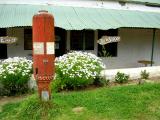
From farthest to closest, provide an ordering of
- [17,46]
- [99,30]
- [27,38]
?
[99,30] < [27,38] < [17,46]

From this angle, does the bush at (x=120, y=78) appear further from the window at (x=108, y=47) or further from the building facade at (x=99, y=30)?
the window at (x=108, y=47)

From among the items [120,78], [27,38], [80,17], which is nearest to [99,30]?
[80,17]

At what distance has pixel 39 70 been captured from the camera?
22.6 ft

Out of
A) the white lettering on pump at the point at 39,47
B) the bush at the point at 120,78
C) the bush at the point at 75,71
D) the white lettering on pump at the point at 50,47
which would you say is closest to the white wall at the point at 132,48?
the bush at the point at 120,78

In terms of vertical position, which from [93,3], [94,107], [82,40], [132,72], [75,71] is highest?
[93,3]

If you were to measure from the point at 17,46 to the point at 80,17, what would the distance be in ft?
9.36

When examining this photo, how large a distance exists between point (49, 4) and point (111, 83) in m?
4.81

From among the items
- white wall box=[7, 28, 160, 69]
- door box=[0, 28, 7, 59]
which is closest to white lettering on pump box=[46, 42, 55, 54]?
door box=[0, 28, 7, 59]

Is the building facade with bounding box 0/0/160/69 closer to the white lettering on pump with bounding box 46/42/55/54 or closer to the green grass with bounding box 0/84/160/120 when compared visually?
the green grass with bounding box 0/84/160/120

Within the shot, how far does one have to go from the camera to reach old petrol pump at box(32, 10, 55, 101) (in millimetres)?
6836

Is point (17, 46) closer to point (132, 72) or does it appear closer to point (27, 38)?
point (27, 38)

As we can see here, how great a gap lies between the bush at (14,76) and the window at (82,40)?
5.27m

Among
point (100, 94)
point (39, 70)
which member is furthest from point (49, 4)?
point (39, 70)

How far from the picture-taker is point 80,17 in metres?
13.2
